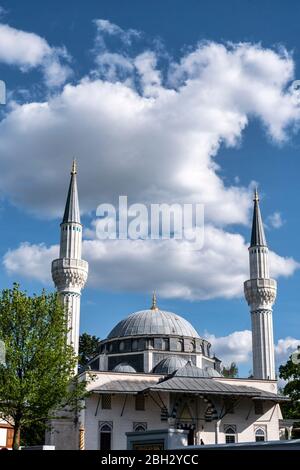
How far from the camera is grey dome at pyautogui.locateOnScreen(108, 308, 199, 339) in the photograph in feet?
145

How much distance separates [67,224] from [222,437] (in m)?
16.1

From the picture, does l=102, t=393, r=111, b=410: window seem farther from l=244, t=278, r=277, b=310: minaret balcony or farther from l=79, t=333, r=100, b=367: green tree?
l=79, t=333, r=100, b=367: green tree

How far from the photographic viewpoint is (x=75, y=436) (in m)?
35.1

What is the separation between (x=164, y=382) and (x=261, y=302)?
1101cm

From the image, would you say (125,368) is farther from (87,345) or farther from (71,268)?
(87,345)

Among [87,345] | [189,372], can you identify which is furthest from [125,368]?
[87,345]

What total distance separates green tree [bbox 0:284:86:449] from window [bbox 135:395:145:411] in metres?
8.94

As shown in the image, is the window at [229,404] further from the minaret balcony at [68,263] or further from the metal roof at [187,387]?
the minaret balcony at [68,263]

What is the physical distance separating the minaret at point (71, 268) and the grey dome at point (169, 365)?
530 cm

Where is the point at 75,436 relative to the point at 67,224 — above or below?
below

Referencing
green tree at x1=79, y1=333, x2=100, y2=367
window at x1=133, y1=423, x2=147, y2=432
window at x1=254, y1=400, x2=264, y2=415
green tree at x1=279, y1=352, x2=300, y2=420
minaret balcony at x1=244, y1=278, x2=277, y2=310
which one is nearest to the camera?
green tree at x1=279, y1=352, x2=300, y2=420

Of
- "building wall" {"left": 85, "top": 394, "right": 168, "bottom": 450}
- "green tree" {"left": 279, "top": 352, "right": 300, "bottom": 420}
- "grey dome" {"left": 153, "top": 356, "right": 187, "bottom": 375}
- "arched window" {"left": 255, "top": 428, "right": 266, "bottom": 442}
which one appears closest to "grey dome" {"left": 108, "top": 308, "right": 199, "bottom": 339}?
"grey dome" {"left": 153, "top": 356, "right": 187, "bottom": 375}
